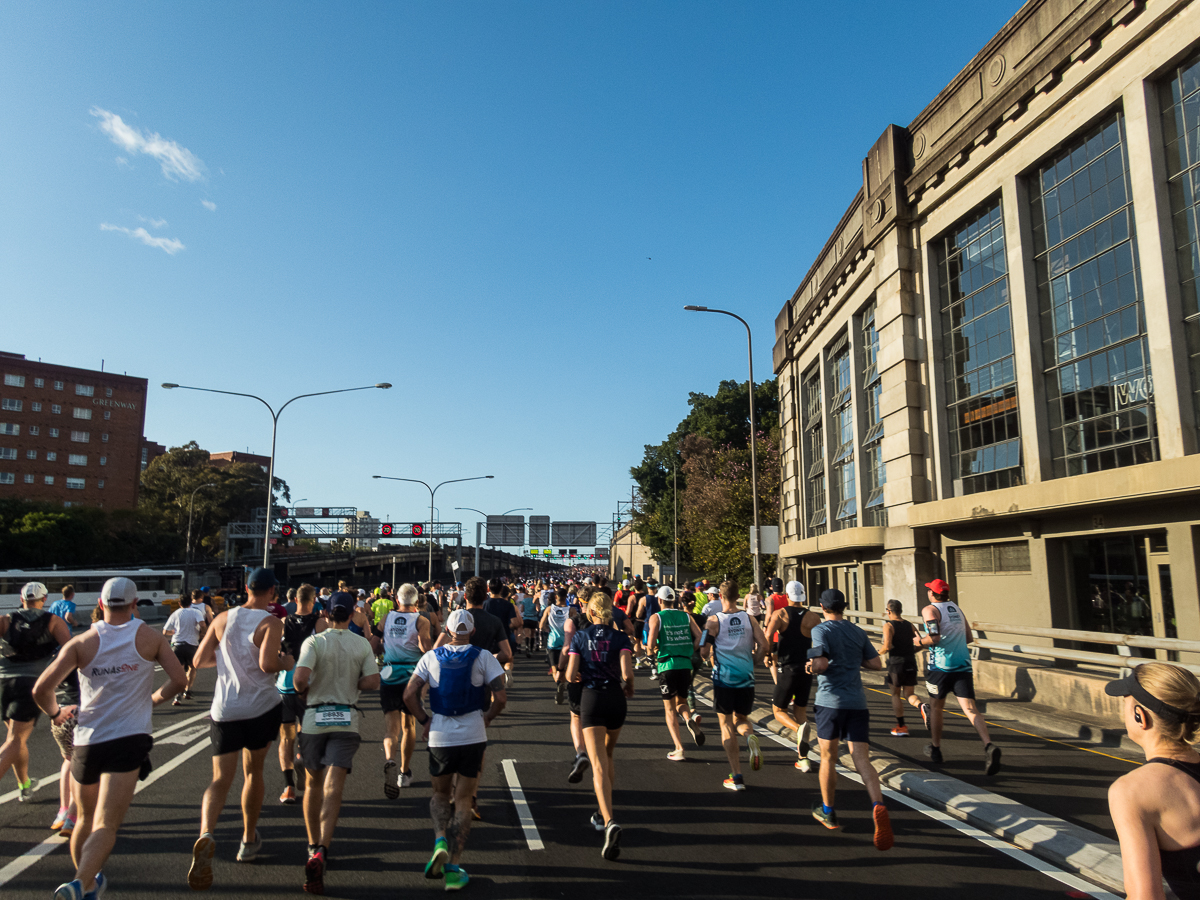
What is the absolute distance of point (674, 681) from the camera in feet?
29.2

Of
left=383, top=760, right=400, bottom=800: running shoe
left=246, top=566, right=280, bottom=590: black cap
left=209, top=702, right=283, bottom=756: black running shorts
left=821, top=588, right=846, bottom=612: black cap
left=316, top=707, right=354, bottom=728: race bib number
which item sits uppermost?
left=246, top=566, right=280, bottom=590: black cap

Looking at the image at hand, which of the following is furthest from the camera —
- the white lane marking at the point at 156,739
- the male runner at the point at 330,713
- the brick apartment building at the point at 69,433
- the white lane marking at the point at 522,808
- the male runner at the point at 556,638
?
the brick apartment building at the point at 69,433

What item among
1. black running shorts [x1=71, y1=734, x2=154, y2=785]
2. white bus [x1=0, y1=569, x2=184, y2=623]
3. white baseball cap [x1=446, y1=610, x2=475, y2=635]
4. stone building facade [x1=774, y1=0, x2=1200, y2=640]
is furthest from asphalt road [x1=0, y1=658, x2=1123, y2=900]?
white bus [x1=0, y1=569, x2=184, y2=623]

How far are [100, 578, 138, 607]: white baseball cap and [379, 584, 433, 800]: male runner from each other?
307 centimetres

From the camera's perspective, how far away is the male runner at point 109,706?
4.62 metres

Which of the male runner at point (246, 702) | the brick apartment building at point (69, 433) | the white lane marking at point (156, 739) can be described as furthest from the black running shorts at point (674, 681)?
the brick apartment building at point (69, 433)

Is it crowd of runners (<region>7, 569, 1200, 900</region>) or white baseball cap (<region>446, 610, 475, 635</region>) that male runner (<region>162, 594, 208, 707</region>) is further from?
white baseball cap (<region>446, 610, 475, 635</region>)

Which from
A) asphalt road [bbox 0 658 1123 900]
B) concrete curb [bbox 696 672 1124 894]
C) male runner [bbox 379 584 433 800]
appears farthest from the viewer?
male runner [bbox 379 584 433 800]

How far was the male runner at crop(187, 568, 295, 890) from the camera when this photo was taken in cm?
527

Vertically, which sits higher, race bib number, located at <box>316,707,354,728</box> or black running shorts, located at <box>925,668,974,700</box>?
race bib number, located at <box>316,707,354,728</box>

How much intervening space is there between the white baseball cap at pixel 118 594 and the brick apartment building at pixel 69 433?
69868 millimetres

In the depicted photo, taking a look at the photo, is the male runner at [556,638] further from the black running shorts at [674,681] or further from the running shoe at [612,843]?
the running shoe at [612,843]

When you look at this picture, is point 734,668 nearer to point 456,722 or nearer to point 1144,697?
point 456,722

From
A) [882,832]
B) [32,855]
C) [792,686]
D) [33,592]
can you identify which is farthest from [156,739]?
[882,832]
